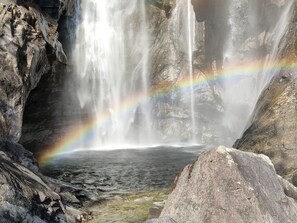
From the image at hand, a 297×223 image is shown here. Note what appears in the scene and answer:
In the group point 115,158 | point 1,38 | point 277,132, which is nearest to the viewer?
point 277,132

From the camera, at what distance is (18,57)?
2325cm

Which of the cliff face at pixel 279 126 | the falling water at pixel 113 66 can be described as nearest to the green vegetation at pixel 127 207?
the cliff face at pixel 279 126

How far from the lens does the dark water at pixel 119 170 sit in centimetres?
2056

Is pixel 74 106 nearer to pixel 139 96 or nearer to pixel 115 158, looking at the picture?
pixel 139 96

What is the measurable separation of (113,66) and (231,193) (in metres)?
39.2

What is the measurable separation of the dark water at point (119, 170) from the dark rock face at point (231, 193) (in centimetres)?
998

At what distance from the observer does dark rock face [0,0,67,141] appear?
837 inches

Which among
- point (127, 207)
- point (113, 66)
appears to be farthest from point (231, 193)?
point (113, 66)

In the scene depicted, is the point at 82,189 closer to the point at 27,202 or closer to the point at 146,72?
the point at 27,202

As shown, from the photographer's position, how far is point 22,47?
24.0 metres

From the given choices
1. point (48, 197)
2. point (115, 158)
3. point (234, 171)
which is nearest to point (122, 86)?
point (115, 158)

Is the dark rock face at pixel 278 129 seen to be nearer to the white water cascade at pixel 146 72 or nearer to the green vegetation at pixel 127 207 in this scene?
the green vegetation at pixel 127 207

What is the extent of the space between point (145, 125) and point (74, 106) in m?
9.41

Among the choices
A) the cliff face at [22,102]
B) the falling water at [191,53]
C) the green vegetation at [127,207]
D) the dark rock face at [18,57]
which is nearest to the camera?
the cliff face at [22,102]
